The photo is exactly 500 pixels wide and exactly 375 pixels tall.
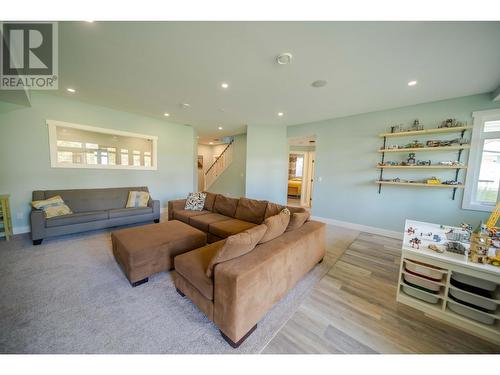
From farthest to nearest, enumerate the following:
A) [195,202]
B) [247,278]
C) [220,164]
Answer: [220,164], [195,202], [247,278]

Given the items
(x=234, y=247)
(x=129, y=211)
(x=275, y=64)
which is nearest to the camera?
(x=234, y=247)

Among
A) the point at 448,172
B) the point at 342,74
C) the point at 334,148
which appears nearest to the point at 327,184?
the point at 334,148

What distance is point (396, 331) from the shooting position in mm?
1471

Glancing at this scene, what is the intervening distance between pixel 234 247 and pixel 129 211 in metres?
3.40

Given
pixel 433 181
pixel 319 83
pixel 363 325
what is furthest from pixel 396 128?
pixel 363 325

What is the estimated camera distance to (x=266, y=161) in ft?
17.8

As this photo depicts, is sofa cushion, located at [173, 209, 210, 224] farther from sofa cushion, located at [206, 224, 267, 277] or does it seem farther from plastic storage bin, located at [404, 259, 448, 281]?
plastic storage bin, located at [404, 259, 448, 281]

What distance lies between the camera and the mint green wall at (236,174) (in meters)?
6.46

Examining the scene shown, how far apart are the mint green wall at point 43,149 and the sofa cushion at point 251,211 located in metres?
3.14

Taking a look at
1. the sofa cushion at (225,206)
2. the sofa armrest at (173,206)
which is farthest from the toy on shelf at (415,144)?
the sofa armrest at (173,206)

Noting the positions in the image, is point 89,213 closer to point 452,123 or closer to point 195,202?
point 195,202

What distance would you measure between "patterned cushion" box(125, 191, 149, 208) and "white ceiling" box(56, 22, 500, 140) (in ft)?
6.62

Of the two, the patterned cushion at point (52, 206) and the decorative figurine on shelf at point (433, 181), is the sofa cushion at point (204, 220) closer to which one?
the patterned cushion at point (52, 206)
